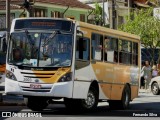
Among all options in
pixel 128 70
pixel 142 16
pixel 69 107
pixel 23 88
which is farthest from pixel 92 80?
pixel 142 16

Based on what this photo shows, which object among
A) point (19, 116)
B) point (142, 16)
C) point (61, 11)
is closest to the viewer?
point (19, 116)

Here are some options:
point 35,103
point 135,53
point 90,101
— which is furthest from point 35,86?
point 135,53

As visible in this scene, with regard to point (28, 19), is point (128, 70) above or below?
below

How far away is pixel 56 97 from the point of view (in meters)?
15.9

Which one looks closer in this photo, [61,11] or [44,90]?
[44,90]

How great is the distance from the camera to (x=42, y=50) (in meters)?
16.1

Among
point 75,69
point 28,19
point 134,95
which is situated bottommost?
point 134,95

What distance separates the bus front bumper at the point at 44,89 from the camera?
51.6 ft

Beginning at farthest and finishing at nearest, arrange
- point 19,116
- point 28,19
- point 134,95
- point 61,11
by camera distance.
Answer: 1. point 61,11
2. point 134,95
3. point 28,19
4. point 19,116

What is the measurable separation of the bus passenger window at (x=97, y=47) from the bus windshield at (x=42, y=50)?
1.38 metres

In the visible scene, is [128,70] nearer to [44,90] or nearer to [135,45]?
[135,45]

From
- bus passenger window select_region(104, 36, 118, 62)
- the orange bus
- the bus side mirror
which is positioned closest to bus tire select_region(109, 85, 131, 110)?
bus passenger window select_region(104, 36, 118, 62)

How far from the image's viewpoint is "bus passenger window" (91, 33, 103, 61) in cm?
1733

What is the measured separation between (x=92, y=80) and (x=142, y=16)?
31984 millimetres
